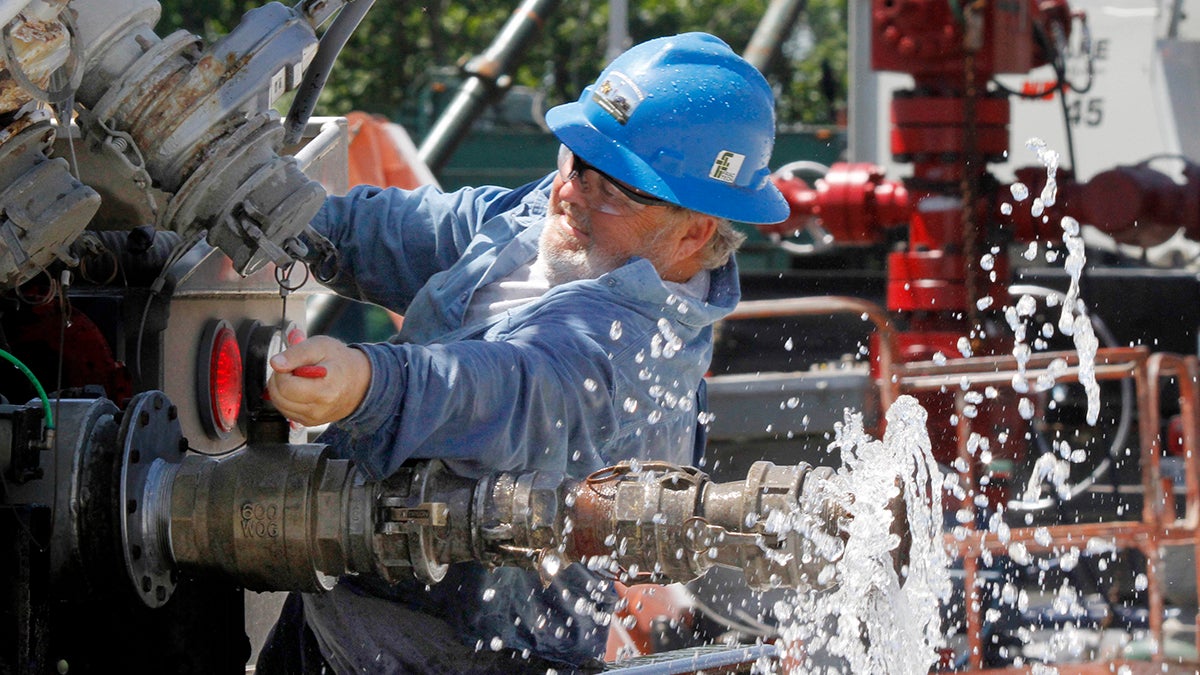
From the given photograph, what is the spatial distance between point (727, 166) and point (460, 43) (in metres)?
15.9

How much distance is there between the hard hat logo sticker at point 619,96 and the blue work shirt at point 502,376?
0.69 ft

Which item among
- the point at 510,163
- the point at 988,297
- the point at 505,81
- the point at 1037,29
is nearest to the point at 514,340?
the point at 988,297

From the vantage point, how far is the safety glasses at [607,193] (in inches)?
83.8

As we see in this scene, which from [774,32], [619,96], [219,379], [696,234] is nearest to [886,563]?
[696,234]

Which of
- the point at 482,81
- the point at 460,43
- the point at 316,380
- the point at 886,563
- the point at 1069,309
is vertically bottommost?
the point at 460,43

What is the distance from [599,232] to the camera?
215cm

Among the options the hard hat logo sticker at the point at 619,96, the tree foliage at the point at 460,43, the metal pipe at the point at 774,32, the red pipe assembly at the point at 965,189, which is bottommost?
the tree foliage at the point at 460,43

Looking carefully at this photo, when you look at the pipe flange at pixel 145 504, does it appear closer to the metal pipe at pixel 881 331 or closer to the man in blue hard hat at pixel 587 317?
the man in blue hard hat at pixel 587 317

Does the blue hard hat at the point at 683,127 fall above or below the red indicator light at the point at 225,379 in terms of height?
above

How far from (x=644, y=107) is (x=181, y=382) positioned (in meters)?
0.87

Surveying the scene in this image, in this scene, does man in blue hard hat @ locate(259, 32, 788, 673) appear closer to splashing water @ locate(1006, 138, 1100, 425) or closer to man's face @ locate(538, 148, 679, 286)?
man's face @ locate(538, 148, 679, 286)

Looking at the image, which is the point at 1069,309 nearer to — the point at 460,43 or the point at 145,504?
the point at 145,504

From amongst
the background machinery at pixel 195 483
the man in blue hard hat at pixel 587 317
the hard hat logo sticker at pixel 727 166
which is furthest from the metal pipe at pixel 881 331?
the background machinery at pixel 195 483

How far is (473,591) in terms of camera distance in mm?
2102
